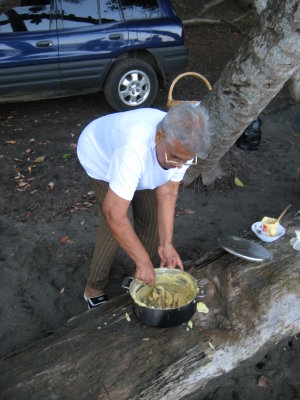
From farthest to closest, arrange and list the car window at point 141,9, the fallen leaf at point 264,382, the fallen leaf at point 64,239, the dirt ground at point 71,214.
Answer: the car window at point 141,9
the fallen leaf at point 64,239
the dirt ground at point 71,214
the fallen leaf at point 264,382

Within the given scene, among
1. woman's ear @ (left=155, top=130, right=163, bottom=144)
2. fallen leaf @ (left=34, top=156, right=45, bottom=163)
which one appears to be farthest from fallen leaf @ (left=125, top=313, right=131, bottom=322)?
fallen leaf @ (left=34, top=156, right=45, bottom=163)

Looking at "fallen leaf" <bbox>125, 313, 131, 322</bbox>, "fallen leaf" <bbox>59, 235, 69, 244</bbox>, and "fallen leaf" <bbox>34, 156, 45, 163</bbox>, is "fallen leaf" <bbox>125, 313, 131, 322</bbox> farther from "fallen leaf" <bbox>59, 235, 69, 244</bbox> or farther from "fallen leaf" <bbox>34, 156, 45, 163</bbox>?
"fallen leaf" <bbox>34, 156, 45, 163</bbox>

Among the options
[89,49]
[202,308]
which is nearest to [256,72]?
[202,308]

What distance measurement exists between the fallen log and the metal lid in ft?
0.29

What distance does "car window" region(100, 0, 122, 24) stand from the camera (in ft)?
17.2

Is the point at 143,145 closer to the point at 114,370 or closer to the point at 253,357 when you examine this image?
the point at 114,370

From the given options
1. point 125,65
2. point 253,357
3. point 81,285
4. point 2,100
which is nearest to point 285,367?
point 253,357

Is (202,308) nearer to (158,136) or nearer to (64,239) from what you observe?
(158,136)

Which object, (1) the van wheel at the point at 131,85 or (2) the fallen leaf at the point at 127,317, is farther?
(1) the van wheel at the point at 131,85

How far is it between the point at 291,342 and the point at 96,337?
1.41 metres

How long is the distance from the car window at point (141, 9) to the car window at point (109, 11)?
0.32 ft

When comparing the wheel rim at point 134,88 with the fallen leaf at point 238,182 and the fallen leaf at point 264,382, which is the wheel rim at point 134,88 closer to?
the fallen leaf at point 238,182

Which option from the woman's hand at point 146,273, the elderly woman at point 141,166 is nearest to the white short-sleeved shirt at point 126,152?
the elderly woman at point 141,166

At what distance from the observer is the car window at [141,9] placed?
534 cm
